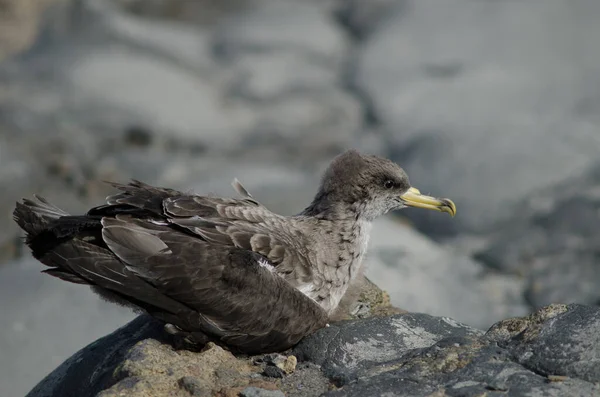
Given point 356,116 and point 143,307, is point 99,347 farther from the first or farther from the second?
point 356,116

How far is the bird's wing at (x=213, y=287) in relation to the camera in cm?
651

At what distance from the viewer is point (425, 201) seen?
789 centimetres

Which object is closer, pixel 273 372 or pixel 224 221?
pixel 273 372

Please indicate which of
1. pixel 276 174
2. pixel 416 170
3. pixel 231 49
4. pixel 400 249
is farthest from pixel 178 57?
pixel 400 249

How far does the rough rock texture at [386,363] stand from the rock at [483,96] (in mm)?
7586

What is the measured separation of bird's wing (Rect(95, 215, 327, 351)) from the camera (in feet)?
21.4

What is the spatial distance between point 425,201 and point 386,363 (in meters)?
2.07

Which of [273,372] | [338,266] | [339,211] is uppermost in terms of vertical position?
[339,211]

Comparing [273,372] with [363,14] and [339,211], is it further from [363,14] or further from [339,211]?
[363,14]

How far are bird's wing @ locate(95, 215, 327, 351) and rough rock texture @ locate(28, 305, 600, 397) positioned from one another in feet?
0.50

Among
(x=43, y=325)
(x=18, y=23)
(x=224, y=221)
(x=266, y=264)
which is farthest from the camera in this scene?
(x=18, y=23)

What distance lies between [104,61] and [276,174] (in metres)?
3.78

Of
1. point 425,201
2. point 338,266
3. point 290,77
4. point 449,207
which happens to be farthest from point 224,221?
point 290,77

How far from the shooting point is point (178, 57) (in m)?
17.0
